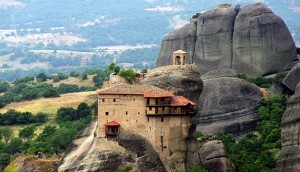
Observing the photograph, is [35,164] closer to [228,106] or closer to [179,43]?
[228,106]

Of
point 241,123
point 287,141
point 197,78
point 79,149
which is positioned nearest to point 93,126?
point 79,149

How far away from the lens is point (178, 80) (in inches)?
Result: 2987

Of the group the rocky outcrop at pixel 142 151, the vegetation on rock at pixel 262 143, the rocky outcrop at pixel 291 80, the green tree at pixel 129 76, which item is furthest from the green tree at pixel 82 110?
the rocky outcrop at pixel 142 151

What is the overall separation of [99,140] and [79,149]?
8.53ft

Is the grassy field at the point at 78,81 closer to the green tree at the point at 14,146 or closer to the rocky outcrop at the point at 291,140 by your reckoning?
the green tree at the point at 14,146

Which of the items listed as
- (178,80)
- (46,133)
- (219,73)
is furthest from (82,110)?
(178,80)

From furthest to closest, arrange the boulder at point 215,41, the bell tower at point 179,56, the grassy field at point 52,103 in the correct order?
the grassy field at point 52,103 < the boulder at point 215,41 < the bell tower at point 179,56

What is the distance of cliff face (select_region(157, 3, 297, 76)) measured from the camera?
10469 cm

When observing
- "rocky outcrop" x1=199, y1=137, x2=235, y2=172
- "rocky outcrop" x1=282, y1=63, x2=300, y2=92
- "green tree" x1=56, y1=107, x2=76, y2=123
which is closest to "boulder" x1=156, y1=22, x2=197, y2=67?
"green tree" x1=56, y1=107, x2=76, y2=123

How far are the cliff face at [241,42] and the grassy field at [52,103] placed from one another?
13.3m

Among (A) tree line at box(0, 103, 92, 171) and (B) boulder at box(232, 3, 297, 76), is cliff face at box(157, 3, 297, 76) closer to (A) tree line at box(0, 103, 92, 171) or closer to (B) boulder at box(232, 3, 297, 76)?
(B) boulder at box(232, 3, 297, 76)

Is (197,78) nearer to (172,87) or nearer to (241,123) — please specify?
(172,87)

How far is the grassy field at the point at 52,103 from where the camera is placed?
4710 inches

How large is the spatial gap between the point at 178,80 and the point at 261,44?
30.6 m
